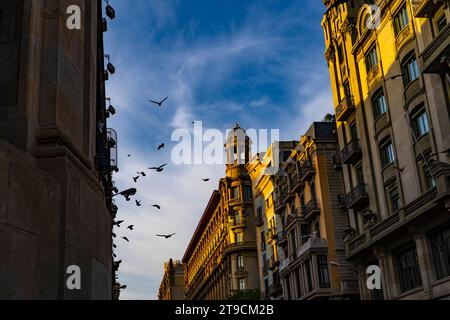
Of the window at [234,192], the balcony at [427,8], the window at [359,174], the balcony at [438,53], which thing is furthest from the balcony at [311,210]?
the window at [234,192]

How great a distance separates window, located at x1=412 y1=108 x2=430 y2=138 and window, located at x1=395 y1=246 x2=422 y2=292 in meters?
6.96

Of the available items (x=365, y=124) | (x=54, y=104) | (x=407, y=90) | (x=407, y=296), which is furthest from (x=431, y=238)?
(x=54, y=104)

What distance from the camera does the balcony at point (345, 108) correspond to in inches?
1720

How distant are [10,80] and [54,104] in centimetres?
69

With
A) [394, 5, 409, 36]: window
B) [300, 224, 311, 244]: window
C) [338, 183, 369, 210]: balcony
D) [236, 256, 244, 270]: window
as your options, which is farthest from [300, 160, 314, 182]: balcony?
[236, 256, 244, 270]: window

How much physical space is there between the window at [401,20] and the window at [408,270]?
14.0 m

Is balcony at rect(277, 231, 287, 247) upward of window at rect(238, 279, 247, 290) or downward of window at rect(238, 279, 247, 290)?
upward

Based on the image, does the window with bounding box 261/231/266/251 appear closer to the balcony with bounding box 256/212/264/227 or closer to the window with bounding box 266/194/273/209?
the balcony with bounding box 256/212/264/227

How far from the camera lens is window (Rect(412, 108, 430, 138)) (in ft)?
107

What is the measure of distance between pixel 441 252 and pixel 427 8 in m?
13.5

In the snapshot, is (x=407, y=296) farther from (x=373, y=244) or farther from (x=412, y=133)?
(x=412, y=133)

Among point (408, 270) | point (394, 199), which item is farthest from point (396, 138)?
point (408, 270)

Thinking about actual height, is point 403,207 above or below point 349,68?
below

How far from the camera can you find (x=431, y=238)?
3147 cm
